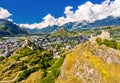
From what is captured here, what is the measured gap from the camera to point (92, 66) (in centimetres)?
7388

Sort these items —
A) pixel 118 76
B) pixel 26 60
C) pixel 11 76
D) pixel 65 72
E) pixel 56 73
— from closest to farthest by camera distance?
pixel 118 76 → pixel 65 72 → pixel 56 73 → pixel 11 76 → pixel 26 60

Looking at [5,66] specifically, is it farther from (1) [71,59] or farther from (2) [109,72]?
(2) [109,72]

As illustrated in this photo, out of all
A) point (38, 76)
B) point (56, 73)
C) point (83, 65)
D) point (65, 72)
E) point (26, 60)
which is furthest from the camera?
point (26, 60)

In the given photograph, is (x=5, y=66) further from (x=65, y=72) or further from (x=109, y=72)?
(x=109, y=72)

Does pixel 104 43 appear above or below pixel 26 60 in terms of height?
above

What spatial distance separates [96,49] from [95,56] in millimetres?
2832

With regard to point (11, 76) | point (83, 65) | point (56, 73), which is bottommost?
point (11, 76)

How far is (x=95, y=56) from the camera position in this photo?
77938 mm

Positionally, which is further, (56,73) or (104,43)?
(56,73)

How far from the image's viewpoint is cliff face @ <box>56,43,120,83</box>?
70.5 m

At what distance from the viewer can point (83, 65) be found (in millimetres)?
77375

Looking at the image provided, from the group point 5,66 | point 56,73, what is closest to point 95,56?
point 56,73

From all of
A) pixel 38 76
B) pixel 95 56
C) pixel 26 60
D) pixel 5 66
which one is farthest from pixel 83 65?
pixel 5 66

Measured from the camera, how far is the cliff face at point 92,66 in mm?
70519
